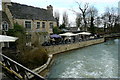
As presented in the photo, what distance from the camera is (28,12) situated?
31094mm

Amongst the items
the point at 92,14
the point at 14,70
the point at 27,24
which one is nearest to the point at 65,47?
the point at 27,24

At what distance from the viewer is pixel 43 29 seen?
3262 cm

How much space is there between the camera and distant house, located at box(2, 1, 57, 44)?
27216 mm

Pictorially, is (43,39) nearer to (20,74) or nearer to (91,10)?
(20,74)

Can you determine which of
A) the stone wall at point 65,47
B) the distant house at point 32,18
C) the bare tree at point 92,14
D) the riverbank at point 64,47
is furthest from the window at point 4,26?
the bare tree at point 92,14

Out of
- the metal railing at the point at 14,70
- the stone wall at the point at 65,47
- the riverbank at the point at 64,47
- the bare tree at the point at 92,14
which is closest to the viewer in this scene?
the metal railing at the point at 14,70

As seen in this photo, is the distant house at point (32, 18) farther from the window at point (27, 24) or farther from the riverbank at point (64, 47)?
the riverbank at point (64, 47)

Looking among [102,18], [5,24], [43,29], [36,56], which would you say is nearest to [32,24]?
[43,29]

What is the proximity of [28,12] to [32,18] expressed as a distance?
1.71m

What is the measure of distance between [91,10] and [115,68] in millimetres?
50680

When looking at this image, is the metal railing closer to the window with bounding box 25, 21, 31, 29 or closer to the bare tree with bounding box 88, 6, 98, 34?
the window with bounding box 25, 21, 31, 29

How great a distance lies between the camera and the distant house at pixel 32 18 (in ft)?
89.3

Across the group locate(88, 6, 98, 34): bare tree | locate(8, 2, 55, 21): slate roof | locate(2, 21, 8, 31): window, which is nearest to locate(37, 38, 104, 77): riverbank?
locate(2, 21, 8, 31): window

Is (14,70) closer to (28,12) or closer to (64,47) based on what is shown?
(64,47)
